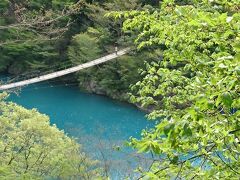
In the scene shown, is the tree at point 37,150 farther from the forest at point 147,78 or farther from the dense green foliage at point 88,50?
the dense green foliage at point 88,50

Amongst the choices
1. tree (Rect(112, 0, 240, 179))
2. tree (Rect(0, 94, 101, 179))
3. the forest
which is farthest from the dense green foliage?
tree (Rect(112, 0, 240, 179))

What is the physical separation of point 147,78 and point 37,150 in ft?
14.5

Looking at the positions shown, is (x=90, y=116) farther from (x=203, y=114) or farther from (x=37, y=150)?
(x=203, y=114)

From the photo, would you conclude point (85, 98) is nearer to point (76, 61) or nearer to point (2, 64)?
point (76, 61)

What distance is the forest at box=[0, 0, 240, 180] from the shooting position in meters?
1.31

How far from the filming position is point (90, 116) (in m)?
11.5

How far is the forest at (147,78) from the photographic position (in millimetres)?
1306

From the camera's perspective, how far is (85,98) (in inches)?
510

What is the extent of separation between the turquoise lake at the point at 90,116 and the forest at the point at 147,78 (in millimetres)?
489

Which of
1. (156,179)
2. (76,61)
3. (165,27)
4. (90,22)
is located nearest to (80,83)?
(76,61)

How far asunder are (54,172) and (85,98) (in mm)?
6669

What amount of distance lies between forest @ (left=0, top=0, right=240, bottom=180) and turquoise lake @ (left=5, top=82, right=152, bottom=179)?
49 cm

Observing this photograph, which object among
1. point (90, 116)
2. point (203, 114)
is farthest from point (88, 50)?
point (203, 114)

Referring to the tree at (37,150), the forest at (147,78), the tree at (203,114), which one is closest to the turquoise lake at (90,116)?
the forest at (147,78)
